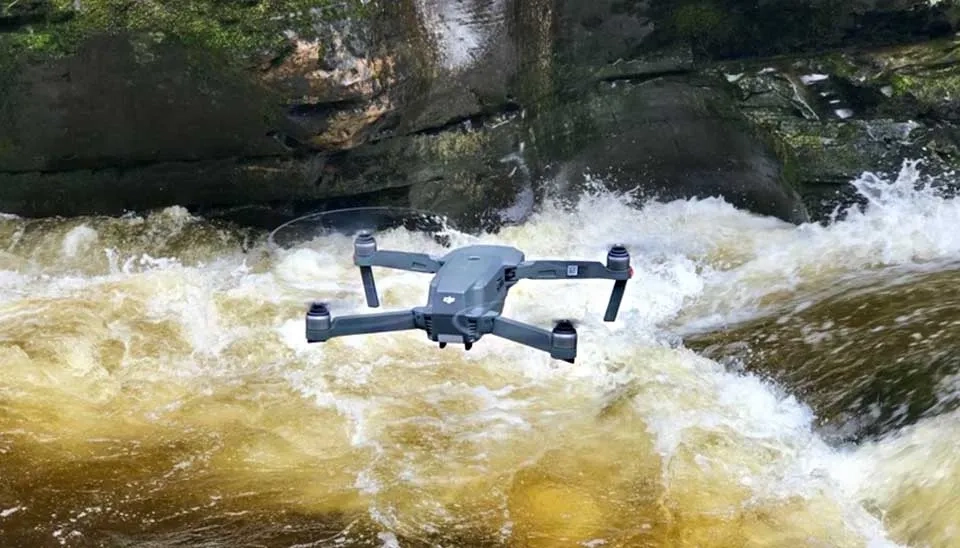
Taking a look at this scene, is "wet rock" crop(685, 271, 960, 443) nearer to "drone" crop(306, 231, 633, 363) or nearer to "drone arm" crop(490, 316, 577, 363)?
"drone" crop(306, 231, 633, 363)

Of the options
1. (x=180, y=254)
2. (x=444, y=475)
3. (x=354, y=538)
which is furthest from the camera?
(x=180, y=254)

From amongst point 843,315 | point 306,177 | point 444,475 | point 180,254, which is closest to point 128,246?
point 180,254

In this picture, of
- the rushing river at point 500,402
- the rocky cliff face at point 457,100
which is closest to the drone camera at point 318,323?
the rushing river at point 500,402

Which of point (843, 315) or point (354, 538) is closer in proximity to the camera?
point (354, 538)

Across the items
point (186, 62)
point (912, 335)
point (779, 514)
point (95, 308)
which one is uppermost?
point (186, 62)

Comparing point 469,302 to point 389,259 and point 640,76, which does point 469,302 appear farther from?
point 640,76

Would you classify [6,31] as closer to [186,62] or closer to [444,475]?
[186,62]

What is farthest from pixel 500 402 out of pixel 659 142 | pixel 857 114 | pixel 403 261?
pixel 857 114
